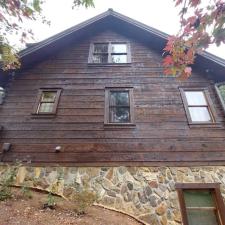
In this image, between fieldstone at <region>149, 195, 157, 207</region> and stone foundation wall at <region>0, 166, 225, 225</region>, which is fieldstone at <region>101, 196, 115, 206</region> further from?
fieldstone at <region>149, 195, 157, 207</region>

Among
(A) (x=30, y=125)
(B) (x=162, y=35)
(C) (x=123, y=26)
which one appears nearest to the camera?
(A) (x=30, y=125)

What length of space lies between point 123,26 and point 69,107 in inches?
215

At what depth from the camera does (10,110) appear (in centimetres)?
873

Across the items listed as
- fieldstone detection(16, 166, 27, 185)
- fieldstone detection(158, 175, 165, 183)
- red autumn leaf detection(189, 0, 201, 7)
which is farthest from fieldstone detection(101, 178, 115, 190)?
red autumn leaf detection(189, 0, 201, 7)

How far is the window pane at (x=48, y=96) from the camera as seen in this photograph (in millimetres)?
9156

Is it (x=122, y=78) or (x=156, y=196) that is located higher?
(x=122, y=78)

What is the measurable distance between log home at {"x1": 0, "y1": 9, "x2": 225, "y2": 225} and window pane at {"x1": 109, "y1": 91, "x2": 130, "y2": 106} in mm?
42

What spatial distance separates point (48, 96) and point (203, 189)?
6.76 meters

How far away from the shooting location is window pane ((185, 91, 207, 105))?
352 inches

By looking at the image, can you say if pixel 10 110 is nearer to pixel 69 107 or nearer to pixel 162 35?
pixel 69 107

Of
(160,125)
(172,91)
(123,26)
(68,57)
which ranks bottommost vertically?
(160,125)

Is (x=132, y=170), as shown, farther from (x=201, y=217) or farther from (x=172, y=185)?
(x=201, y=217)

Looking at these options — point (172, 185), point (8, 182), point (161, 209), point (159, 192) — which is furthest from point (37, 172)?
point (172, 185)

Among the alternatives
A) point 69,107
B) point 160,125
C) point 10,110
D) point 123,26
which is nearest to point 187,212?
point 160,125
